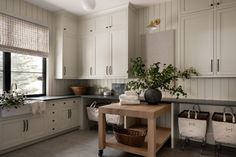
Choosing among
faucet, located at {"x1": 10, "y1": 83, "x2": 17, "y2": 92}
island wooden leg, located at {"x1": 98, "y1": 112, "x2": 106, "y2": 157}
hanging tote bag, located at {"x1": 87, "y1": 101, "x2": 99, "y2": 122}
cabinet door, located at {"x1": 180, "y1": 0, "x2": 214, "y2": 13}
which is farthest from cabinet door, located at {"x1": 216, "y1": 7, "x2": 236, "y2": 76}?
faucet, located at {"x1": 10, "y1": 83, "x2": 17, "y2": 92}

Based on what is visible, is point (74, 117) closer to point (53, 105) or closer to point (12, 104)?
point (53, 105)

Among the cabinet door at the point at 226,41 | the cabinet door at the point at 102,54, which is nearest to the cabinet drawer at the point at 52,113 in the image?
the cabinet door at the point at 102,54

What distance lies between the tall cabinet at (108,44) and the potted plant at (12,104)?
5.67 ft

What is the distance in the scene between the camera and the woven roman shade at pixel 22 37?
3291 mm

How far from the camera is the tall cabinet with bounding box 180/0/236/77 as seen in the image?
295 centimetres

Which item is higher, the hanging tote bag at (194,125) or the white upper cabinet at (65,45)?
the white upper cabinet at (65,45)

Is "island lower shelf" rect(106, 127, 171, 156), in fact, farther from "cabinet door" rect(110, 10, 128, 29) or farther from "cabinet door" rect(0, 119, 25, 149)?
"cabinet door" rect(110, 10, 128, 29)

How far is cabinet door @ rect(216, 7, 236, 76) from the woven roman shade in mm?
3561

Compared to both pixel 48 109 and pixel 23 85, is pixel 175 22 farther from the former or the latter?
pixel 23 85

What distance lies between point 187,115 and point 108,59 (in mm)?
2077

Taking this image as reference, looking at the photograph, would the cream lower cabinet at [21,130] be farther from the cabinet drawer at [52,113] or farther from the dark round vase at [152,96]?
the dark round vase at [152,96]

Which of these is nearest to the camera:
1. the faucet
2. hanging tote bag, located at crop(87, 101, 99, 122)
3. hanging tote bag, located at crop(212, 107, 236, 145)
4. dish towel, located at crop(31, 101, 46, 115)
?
hanging tote bag, located at crop(212, 107, 236, 145)

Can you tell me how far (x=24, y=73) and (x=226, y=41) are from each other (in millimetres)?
3926

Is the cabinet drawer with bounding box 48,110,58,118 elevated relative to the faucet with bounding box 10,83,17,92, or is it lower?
lower
